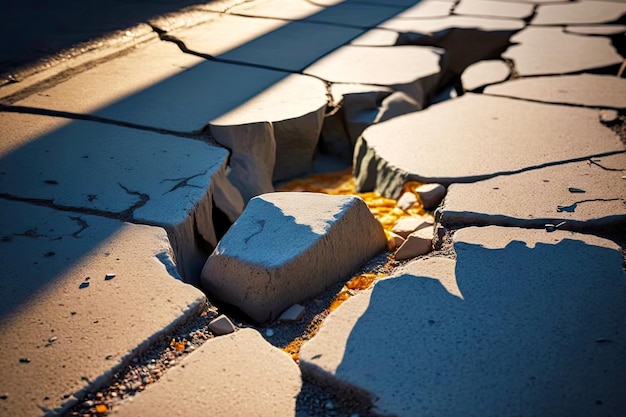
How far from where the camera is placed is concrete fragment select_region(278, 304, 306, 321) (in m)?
1.28

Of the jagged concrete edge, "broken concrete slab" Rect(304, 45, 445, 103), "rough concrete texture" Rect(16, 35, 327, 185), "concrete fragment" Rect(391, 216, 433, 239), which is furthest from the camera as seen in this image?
"broken concrete slab" Rect(304, 45, 445, 103)

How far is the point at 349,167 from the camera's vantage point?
7.26 feet

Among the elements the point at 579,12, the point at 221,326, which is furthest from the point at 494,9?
the point at 221,326

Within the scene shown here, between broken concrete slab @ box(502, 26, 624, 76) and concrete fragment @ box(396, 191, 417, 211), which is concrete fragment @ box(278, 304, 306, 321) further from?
broken concrete slab @ box(502, 26, 624, 76)

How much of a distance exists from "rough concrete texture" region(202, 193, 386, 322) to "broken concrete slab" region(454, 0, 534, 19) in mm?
2126

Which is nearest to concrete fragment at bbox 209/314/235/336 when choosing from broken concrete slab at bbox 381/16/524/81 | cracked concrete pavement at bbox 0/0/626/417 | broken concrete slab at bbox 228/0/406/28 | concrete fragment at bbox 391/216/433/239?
cracked concrete pavement at bbox 0/0/626/417

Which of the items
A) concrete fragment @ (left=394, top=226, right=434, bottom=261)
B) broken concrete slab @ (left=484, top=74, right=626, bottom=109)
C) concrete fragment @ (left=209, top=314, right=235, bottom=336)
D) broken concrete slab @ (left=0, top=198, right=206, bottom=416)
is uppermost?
broken concrete slab @ (left=0, top=198, right=206, bottom=416)

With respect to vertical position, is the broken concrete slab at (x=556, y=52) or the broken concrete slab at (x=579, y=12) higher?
the broken concrete slab at (x=579, y=12)

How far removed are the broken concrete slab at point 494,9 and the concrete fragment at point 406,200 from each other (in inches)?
71.2

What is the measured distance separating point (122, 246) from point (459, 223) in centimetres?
76

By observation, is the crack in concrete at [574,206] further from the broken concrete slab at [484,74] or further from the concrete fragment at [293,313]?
the broken concrete slab at [484,74]

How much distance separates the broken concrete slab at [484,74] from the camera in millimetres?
2422

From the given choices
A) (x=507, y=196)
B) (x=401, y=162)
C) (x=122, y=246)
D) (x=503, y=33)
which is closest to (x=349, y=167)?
(x=401, y=162)

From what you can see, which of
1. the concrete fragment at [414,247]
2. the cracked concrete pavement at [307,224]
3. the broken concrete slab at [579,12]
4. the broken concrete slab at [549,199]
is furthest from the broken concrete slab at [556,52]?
the concrete fragment at [414,247]
